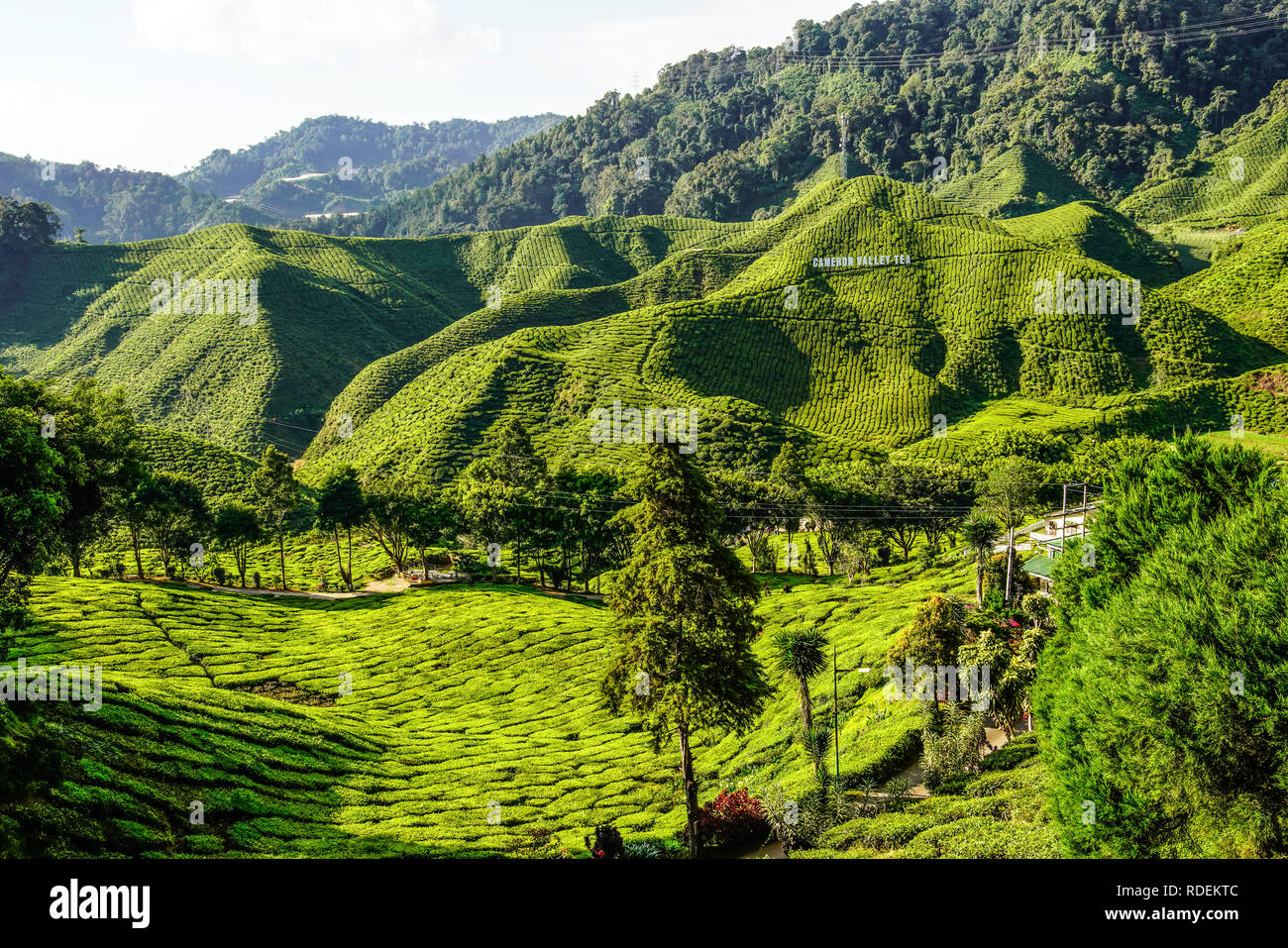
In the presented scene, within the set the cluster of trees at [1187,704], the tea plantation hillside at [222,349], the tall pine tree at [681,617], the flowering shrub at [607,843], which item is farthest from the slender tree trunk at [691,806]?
the tea plantation hillside at [222,349]

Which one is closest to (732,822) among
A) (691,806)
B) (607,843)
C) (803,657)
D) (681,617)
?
(691,806)

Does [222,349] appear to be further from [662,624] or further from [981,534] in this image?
[662,624]

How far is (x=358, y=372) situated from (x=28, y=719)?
15788 centimetres

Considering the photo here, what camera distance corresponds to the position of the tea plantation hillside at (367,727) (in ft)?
80.7

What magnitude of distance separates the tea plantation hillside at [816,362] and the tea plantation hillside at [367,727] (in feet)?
179

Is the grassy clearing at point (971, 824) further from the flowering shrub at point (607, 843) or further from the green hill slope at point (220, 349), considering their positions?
the green hill slope at point (220, 349)

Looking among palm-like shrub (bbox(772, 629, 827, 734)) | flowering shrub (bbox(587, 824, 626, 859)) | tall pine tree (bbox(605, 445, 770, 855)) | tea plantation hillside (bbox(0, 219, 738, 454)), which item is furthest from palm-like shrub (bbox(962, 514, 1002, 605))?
tea plantation hillside (bbox(0, 219, 738, 454))

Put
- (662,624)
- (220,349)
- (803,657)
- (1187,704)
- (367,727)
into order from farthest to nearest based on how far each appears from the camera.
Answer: (220,349), (367,727), (803,657), (662,624), (1187,704)

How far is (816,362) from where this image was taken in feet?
495

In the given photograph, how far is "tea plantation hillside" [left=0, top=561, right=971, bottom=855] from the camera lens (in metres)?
24.6

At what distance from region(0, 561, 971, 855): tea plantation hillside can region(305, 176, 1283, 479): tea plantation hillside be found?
54.4m

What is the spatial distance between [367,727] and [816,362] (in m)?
123
